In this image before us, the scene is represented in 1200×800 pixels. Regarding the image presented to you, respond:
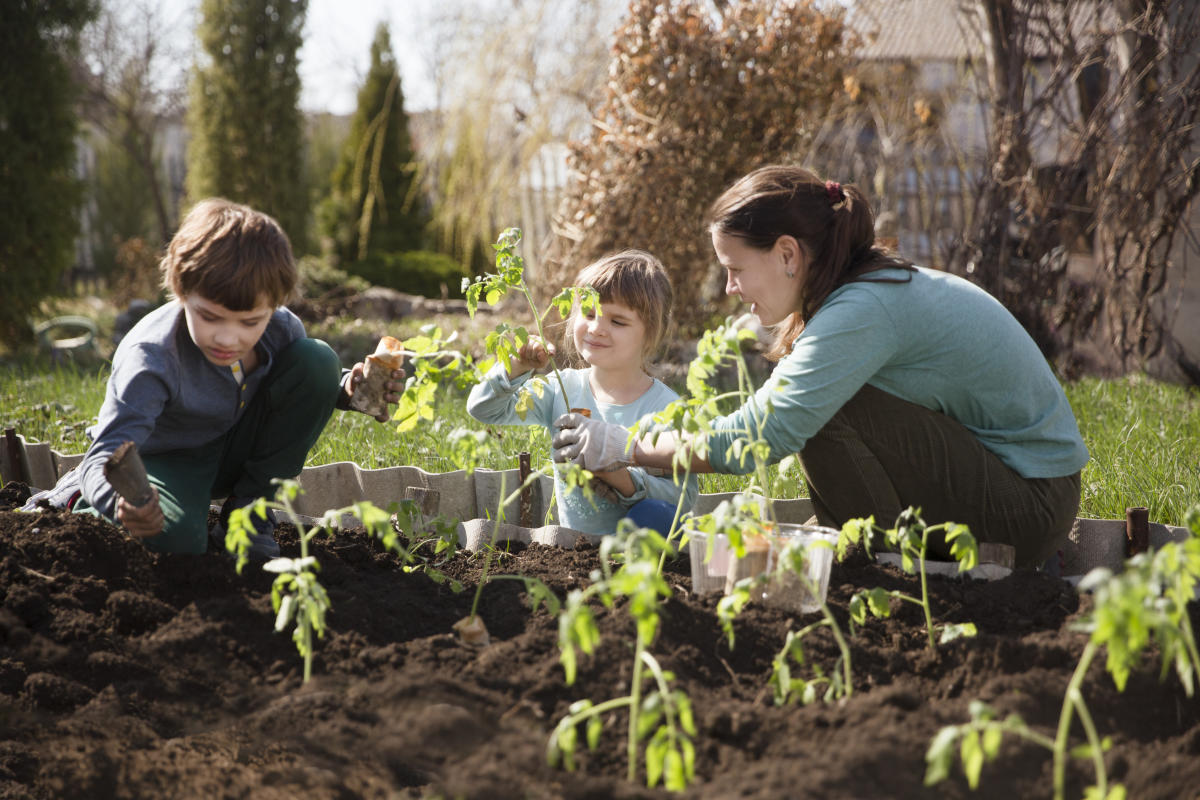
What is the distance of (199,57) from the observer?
9172 millimetres

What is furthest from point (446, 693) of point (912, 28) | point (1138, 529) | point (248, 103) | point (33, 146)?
point (912, 28)

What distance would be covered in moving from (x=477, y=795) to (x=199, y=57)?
946 cm

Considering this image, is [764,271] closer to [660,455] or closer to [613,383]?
Result: [660,455]

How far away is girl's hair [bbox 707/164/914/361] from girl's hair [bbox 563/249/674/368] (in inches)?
15.9

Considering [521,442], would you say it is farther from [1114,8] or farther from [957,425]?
→ [1114,8]

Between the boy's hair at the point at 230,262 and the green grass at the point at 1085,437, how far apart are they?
499mm

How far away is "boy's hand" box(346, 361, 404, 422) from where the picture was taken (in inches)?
97.7

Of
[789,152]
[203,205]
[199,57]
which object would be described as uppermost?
[199,57]

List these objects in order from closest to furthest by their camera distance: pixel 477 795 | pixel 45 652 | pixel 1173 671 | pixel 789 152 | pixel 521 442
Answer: pixel 477 795 → pixel 1173 671 → pixel 45 652 → pixel 521 442 → pixel 789 152

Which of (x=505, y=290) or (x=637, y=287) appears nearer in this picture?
(x=505, y=290)

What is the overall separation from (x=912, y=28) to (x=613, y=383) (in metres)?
11.6

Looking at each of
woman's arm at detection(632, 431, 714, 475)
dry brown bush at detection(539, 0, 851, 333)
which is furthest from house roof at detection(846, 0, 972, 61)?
woman's arm at detection(632, 431, 714, 475)

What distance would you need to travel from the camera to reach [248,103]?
9.05 metres

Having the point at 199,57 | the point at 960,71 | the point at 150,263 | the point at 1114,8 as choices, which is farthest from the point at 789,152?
the point at 150,263
